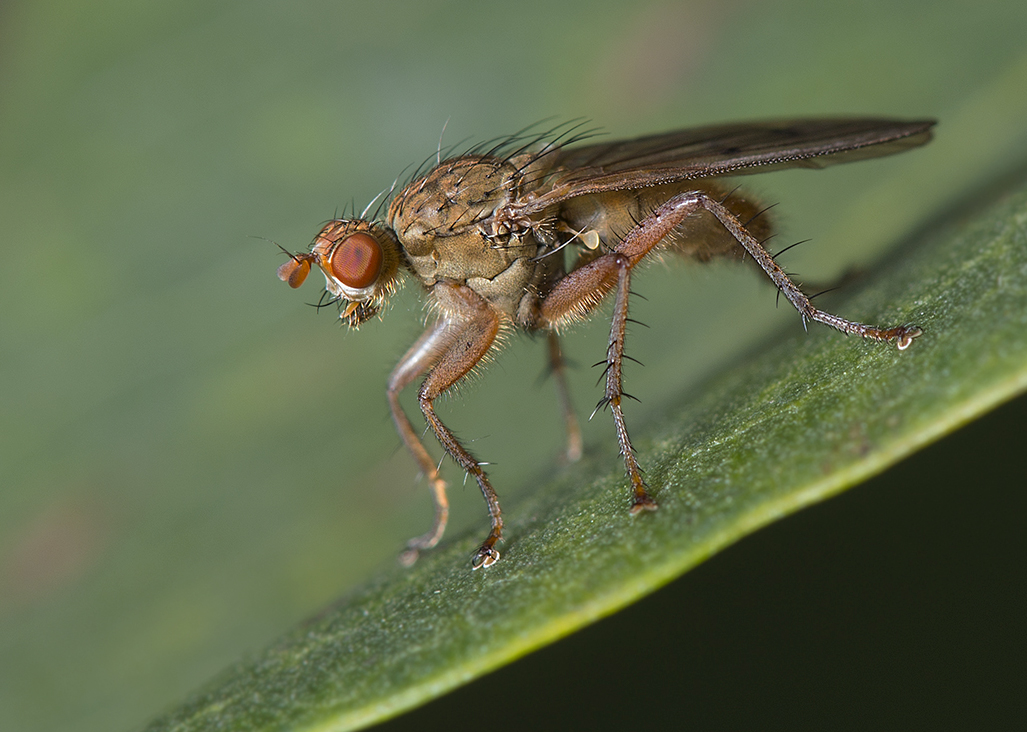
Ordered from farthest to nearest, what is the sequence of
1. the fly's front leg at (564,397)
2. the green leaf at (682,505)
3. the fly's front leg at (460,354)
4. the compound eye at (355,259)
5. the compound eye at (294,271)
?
the fly's front leg at (564,397) < the compound eye at (355,259) < the compound eye at (294,271) < the fly's front leg at (460,354) < the green leaf at (682,505)

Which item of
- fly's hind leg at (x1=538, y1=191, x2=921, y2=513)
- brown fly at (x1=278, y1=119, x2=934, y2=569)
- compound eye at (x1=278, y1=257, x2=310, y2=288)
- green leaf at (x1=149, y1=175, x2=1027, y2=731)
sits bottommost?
green leaf at (x1=149, y1=175, x2=1027, y2=731)

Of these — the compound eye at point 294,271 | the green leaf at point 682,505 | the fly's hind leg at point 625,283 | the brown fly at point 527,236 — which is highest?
the compound eye at point 294,271

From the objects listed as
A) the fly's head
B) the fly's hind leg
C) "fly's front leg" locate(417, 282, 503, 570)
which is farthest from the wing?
the fly's head

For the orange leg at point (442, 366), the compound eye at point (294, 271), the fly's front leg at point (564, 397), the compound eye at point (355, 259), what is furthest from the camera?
the fly's front leg at point (564, 397)

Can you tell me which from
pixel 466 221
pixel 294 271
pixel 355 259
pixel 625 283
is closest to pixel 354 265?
pixel 355 259

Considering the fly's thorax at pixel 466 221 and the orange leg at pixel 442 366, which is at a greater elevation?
the fly's thorax at pixel 466 221

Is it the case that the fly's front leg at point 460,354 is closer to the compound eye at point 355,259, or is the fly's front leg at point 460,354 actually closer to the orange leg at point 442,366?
the orange leg at point 442,366

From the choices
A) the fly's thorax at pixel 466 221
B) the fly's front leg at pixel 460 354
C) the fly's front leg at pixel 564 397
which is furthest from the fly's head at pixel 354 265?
the fly's front leg at pixel 564 397

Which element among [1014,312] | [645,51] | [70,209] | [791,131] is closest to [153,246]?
[70,209]

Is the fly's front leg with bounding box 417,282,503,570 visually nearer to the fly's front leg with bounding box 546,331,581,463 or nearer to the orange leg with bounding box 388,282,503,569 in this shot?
the orange leg with bounding box 388,282,503,569
